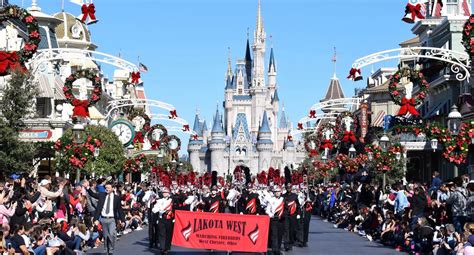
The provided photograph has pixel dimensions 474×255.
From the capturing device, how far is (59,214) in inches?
1072

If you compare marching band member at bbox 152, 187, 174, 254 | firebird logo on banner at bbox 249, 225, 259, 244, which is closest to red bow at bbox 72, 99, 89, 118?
marching band member at bbox 152, 187, 174, 254

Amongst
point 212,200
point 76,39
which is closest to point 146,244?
point 212,200

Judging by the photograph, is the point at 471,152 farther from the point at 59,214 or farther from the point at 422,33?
the point at 59,214

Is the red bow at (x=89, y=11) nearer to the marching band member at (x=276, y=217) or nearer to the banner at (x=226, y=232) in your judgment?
the marching band member at (x=276, y=217)

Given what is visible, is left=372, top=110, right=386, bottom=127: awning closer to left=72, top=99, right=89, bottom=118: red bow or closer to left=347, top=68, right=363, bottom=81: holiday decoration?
left=347, top=68, right=363, bottom=81: holiday decoration

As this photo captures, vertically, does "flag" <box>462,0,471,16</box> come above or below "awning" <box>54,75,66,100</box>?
above

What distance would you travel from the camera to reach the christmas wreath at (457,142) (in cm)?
3262

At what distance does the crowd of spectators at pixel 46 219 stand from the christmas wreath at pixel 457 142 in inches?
396

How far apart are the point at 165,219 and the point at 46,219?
5.10m

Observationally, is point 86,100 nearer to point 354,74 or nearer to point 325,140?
point 354,74

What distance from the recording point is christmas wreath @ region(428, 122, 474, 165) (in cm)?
3262

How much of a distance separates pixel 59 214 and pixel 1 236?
8.81 m

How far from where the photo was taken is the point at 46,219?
24312 mm

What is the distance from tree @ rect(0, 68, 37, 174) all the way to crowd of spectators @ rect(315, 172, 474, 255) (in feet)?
38.8
